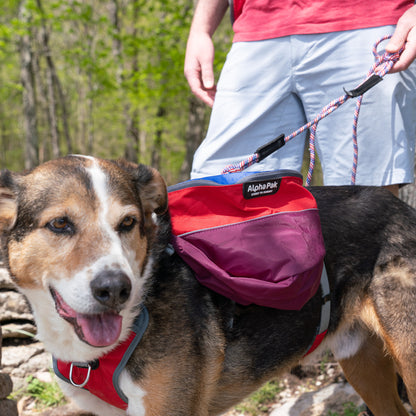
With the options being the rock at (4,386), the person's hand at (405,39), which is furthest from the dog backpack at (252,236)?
the rock at (4,386)

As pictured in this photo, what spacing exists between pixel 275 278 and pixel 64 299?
103 centimetres

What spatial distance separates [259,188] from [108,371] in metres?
1.20

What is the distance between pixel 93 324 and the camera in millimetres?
2129

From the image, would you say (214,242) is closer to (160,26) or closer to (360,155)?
(360,155)

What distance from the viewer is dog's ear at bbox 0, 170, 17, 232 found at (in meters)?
2.34

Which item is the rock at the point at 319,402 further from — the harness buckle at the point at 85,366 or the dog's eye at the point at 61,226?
the dog's eye at the point at 61,226

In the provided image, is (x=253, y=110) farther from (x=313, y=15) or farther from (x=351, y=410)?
(x=351, y=410)

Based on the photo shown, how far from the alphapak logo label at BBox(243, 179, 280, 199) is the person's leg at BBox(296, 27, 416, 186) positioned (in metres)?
0.69

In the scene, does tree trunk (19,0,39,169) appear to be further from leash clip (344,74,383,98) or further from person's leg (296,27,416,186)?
leash clip (344,74,383,98)

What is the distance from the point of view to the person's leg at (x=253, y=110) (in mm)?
3029

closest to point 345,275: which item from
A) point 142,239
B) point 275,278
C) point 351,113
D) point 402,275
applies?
point 402,275

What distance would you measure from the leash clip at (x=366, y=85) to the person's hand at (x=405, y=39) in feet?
0.31

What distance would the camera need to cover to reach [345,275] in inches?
107

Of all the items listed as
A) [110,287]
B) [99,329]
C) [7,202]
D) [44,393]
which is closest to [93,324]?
[99,329]
